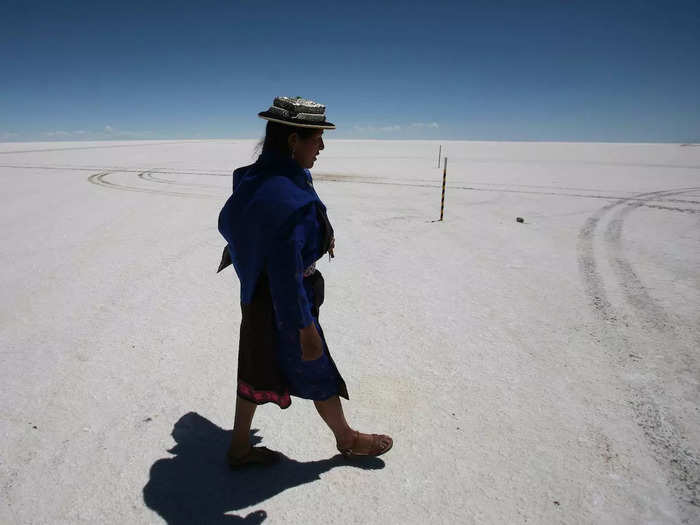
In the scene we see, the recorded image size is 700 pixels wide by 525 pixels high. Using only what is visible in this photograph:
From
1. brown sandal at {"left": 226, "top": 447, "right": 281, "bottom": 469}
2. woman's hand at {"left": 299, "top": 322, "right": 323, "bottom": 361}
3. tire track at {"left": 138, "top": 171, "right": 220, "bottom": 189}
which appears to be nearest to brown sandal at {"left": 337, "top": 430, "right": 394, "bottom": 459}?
brown sandal at {"left": 226, "top": 447, "right": 281, "bottom": 469}

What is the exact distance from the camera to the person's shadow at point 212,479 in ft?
6.56

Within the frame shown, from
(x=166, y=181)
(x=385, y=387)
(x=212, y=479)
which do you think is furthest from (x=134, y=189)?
(x=212, y=479)

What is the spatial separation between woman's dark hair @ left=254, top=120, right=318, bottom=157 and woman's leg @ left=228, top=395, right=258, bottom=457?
1190 millimetres

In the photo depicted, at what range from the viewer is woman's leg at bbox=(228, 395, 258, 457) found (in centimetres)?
209

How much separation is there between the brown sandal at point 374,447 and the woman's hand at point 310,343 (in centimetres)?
71

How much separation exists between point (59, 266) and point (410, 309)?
176 inches

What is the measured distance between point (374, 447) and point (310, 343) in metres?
0.91

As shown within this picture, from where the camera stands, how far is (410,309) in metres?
4.26

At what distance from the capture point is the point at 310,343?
175 centimetres

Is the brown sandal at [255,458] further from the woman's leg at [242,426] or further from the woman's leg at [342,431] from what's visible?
the woman's leg at [342,431]

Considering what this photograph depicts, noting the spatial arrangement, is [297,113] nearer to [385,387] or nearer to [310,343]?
[310,343]

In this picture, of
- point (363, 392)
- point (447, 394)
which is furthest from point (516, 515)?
point (363, 392)

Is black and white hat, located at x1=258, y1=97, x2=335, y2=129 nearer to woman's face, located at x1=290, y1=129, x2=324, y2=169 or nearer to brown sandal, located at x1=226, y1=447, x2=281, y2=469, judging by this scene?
woman's face, located at x1=290, y1=129, x2=324, y2=169

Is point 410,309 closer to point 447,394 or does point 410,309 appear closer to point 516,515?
point 447,394
